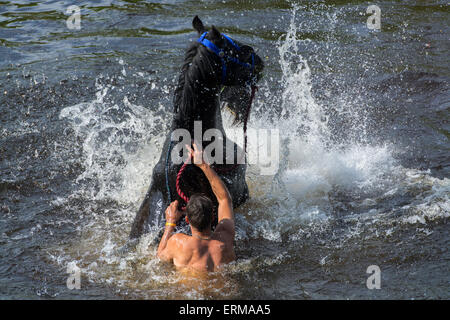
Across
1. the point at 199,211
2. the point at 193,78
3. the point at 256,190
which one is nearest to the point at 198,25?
the point at 193,78

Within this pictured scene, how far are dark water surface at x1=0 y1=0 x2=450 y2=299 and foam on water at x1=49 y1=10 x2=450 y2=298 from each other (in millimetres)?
19

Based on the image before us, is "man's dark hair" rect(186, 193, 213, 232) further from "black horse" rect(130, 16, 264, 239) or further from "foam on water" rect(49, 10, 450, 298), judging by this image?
"foam on water" rect(49, 10, 450, 298)

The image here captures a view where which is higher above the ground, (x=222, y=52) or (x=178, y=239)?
(x=222, y=52)

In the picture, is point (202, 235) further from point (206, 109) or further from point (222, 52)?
point (222, 52)

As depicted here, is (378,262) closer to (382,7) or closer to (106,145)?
(106,145)

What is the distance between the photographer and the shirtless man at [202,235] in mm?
4031

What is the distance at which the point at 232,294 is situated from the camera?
4070mm

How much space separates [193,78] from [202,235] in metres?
1.25

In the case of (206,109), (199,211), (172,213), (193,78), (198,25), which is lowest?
(172,213)

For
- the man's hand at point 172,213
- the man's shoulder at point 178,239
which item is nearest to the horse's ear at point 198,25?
the man's hand at point 172,213

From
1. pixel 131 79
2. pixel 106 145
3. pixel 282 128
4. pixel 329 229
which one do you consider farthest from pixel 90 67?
pixel 329 229

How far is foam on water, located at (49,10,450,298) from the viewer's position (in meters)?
4.39

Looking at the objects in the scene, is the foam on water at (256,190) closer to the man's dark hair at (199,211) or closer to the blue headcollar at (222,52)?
the man's dark hair at (199,211)

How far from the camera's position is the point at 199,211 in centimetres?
400
